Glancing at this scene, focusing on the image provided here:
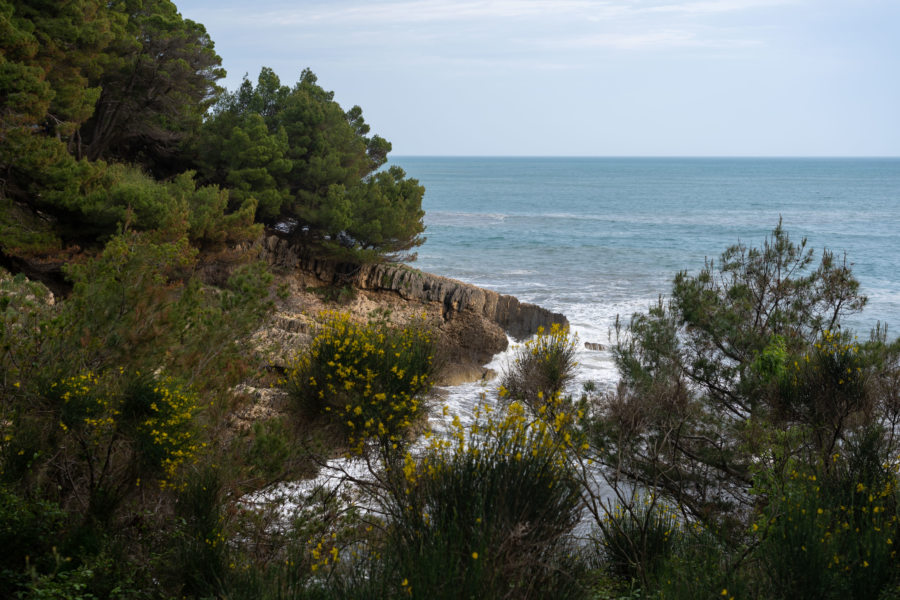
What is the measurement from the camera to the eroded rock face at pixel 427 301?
22.2 metres

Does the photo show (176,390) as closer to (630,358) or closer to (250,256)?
(630,358)

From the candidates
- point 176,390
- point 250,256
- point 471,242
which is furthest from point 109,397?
point 471,242

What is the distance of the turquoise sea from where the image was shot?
30406mm

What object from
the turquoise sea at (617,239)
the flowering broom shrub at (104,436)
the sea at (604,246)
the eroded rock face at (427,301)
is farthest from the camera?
the turquoise sea at (617,239)

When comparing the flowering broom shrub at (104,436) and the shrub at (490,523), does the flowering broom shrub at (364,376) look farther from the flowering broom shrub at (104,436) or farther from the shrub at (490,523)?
the shrub at (490,523)

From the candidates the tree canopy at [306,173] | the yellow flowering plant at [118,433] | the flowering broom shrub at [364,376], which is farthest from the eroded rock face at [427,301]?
the yellow flowering plant at [118,433]

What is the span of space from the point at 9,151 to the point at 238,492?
998cm

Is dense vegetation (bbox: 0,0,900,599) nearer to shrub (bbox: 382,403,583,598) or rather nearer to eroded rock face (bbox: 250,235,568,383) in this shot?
shrub (bbox: 382,403,583,598)

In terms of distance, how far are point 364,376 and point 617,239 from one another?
45624mm

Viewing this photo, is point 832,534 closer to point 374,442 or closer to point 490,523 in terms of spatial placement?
point 490,523

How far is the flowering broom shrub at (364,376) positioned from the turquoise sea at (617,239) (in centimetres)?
776

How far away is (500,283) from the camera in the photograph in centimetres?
3422

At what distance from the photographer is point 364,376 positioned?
28.6 ft

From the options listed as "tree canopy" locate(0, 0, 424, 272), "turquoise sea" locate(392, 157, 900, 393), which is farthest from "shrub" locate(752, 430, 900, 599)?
"tree canopy" locate(0, 0, 424, 272)
